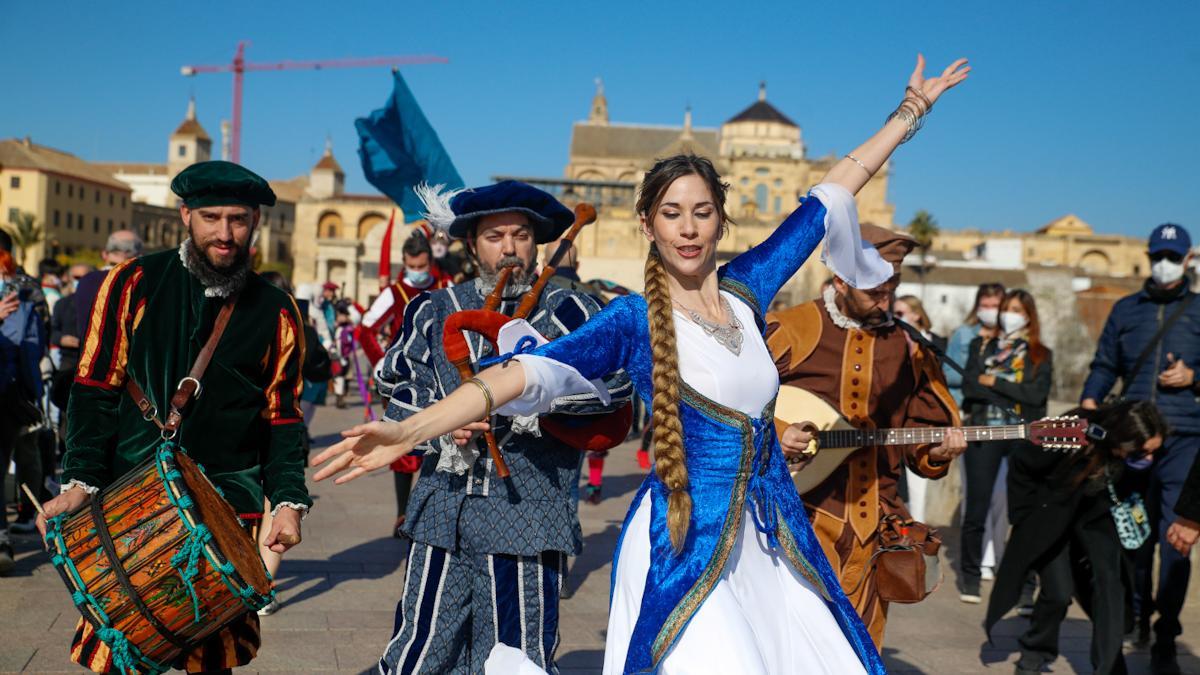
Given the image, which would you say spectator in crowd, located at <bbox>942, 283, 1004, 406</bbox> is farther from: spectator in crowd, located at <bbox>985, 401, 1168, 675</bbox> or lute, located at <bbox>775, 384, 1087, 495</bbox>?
lute, located at <bbox>775, 384, 1087, 495</bbox>

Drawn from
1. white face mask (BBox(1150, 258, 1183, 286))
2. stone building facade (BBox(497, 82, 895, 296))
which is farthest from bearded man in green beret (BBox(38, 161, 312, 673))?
stone building facade (BBox(497, 82, 895, 296))

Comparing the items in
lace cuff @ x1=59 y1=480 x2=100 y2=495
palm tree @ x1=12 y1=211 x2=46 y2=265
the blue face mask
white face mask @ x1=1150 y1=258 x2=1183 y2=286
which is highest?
palm tree @ x1=12 y1=211 x2=46 y2=265

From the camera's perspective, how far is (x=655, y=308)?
10.8ft

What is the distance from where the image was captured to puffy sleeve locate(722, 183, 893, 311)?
3635 millimetres

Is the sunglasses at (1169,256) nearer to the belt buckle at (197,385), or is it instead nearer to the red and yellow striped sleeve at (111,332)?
the belt buckle at (197,385)

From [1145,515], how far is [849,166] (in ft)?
10.6

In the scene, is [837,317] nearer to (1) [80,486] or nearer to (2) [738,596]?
(2) [738,596]

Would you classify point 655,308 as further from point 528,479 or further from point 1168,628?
point 1168,628

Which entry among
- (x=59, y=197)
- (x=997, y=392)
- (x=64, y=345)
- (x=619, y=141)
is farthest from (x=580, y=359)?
(x=59, y=197)

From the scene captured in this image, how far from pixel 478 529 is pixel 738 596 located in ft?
3.92

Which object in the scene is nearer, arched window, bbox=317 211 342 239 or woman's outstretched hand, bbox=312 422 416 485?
woman's outstretched hand, bbox=312 422 416 485

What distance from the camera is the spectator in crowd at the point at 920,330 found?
887cm

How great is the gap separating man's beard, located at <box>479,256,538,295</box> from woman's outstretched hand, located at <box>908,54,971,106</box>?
1.55 m

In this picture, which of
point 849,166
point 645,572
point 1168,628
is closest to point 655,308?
point 645,572
